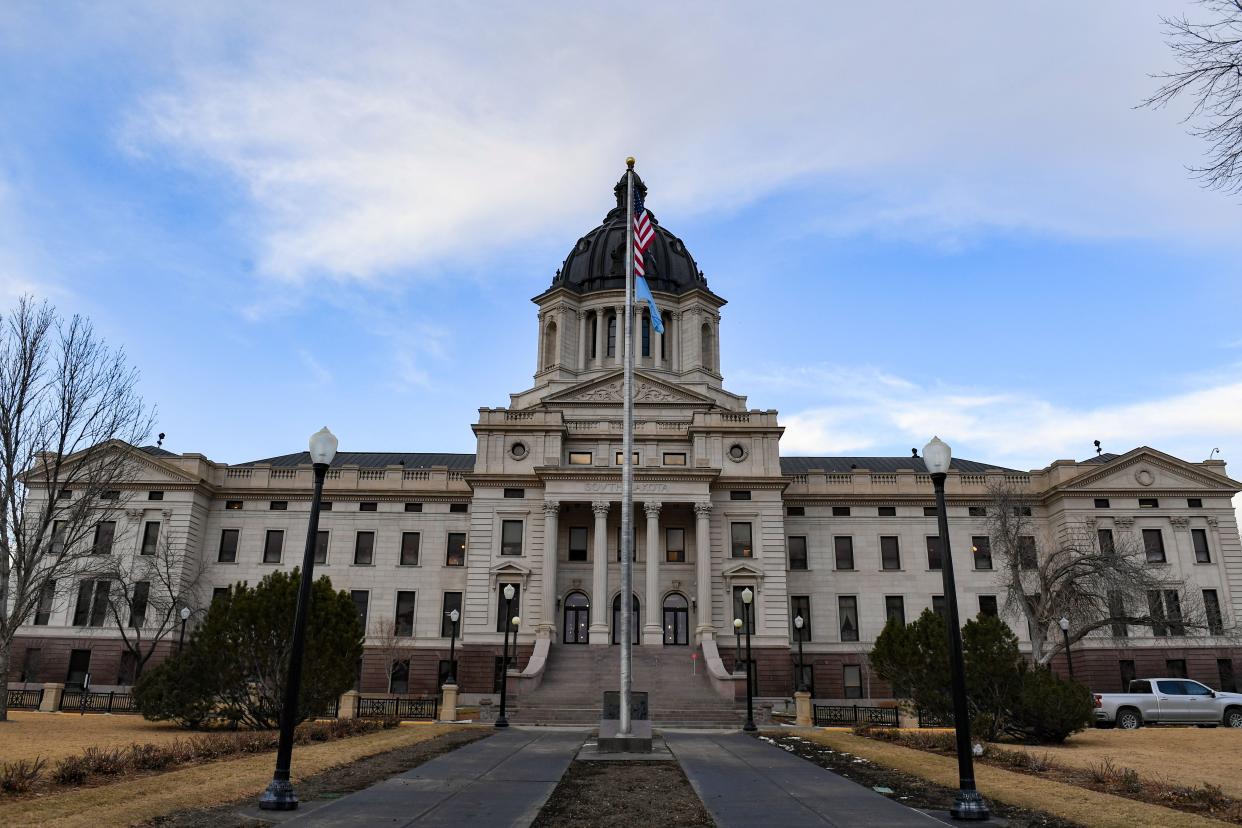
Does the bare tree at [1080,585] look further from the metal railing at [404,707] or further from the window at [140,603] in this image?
the window at [140,603]

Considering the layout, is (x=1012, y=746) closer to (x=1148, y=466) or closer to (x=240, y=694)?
(x=240, y=694)

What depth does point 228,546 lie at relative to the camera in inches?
2218

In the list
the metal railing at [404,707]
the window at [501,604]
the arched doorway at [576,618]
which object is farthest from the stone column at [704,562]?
the metal railing at [404,707]

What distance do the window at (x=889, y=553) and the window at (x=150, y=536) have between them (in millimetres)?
46301

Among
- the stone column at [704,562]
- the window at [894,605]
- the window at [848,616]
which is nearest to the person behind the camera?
the stone column at [704,562]

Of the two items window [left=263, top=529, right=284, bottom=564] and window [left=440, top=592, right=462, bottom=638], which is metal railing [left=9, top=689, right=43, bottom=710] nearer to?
window [left=263, top=529, right=284, bottom=564]

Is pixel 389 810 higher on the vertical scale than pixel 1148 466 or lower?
lower

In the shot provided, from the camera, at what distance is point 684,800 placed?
43.8ft

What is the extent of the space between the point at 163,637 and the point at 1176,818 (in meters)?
53.2

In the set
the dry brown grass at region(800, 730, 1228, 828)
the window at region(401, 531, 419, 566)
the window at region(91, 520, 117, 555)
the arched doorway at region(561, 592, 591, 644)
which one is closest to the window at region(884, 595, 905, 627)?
the arched doorway at region(561, 592, 591, 644)

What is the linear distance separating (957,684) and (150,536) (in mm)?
54191

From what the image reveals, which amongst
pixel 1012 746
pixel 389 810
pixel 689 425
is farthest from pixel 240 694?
pixel 689 425

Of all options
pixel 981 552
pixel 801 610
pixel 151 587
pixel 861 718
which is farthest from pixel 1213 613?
pixel 151 587

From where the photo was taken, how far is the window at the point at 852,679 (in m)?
51.9
